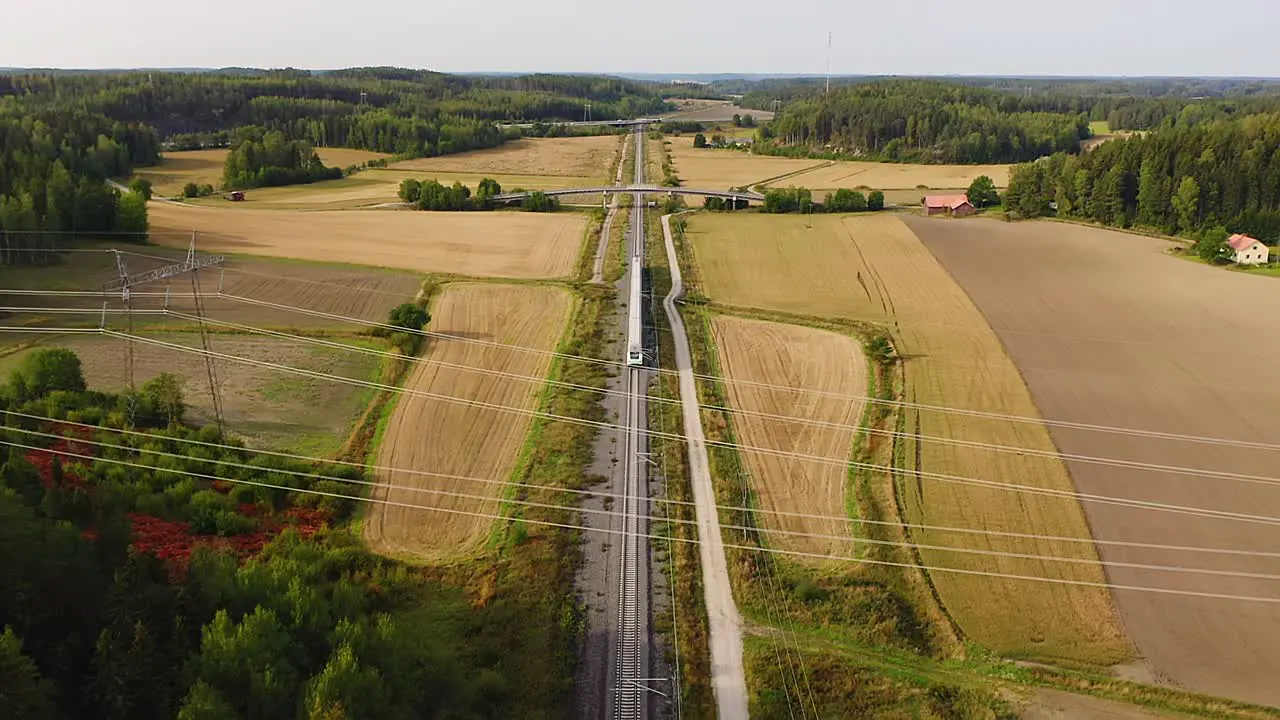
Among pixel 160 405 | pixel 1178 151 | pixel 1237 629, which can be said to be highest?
pixel 1178 151

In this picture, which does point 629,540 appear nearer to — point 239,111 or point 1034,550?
point 1034,550

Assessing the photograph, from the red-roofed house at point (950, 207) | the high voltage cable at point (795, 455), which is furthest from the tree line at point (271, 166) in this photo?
the red-roofed house at point (950, 207)

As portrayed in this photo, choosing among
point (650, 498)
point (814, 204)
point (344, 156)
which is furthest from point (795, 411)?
point (344, 156)

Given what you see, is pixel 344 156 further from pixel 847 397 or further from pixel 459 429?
pixel 847 397

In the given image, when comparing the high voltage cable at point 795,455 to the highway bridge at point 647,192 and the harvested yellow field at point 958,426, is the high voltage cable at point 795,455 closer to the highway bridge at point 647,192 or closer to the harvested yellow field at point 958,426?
the harvested yellow field at point 958,426

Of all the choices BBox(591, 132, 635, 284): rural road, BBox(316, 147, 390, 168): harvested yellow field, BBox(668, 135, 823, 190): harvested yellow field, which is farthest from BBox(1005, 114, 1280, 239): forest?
BBox(316, 147, 390, 168): harvested yellow field

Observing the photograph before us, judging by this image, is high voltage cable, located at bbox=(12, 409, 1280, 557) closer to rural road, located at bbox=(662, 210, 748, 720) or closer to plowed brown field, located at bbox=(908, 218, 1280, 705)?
plowed brown field, located at bbox=(908, 218, 1280, 705)

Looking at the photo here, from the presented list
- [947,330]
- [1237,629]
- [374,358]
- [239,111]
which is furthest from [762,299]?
[239,111]
